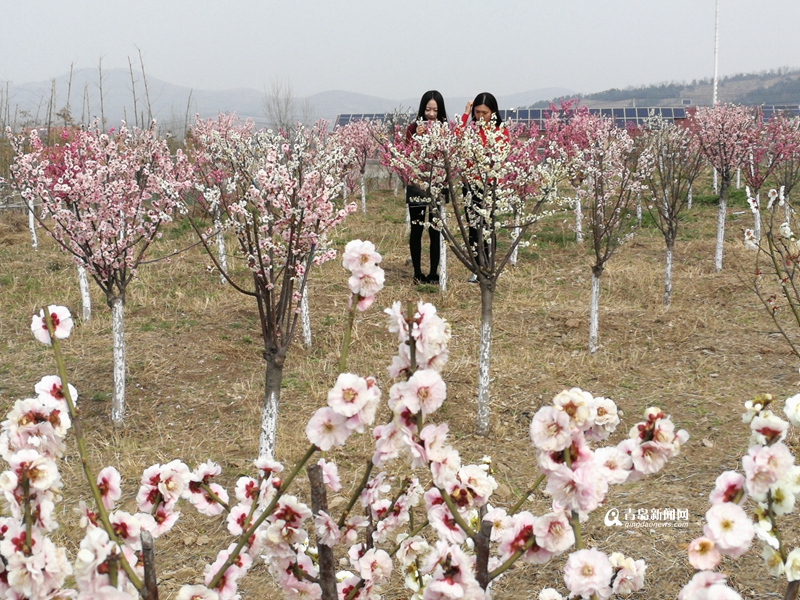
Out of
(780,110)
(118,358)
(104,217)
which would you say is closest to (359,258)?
(104,217)

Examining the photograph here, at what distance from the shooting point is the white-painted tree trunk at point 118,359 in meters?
4.36


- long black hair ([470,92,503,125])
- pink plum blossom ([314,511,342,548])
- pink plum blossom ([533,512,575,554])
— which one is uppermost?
long black hair ([470,92,503,125])

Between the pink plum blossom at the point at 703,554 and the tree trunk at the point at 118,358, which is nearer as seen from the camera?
the pink plum blossom at the point at 703,554

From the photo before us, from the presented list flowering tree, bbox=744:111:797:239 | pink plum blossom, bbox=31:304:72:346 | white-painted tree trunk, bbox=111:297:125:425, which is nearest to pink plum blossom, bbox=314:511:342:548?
pink plum blossom, bbox=31:304:72:346

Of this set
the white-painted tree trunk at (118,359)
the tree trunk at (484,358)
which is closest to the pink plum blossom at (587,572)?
the tree trunk at (484,358)

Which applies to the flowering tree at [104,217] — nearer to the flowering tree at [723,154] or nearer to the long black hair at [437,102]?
the long black hair at [437,102]

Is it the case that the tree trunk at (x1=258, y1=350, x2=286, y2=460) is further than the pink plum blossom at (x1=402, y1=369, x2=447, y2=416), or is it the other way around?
the tree trunk at (x1=258, y1=350, x2=286, y2=460)

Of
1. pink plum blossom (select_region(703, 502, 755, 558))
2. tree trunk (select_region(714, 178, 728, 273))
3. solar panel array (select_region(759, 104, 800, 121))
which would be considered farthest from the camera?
solar panel array (select_region(759, 104, 800, 121))

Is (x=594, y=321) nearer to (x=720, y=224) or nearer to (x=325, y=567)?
(x=720, y=224)

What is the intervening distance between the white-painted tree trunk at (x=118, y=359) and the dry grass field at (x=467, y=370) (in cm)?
13

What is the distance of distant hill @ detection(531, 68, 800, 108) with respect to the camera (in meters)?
86.4

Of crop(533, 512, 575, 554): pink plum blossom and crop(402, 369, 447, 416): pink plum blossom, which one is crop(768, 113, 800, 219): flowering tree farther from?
crop(402, 369, 447, 416): pink plum blossom

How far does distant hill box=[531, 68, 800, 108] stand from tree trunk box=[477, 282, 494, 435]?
79.3 m

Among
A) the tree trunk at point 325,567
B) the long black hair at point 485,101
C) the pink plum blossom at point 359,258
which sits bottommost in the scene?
the tree trunk at point 325,567
